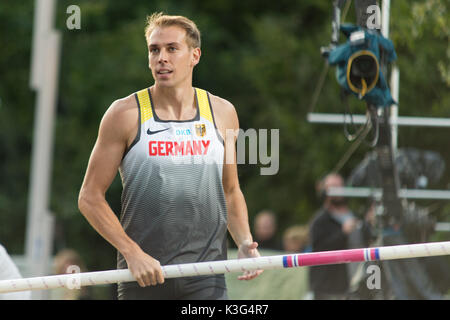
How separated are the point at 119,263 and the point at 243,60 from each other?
1295cm

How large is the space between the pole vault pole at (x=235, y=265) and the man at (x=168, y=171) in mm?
144

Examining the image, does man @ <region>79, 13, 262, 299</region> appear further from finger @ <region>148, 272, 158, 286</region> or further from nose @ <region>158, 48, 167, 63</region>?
finger @ <region>148, 272, 158, 286</region>

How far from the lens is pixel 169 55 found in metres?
4.59

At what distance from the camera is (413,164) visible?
317 inches

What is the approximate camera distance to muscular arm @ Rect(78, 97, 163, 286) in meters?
4.37

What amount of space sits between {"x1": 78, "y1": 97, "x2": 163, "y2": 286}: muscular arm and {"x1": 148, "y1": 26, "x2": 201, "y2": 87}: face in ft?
0.65

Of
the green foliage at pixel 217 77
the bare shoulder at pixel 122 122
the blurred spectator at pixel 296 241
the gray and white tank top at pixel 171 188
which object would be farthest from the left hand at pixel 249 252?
the green foliage at pixel 217 77

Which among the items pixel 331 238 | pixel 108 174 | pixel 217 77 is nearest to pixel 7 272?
pixel 108 174

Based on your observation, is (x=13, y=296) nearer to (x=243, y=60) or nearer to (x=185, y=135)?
(x=185, y=135)

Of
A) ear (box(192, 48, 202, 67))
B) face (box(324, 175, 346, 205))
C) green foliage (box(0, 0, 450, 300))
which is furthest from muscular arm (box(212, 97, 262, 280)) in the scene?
green foliage (box(0, 0, 450, 300))

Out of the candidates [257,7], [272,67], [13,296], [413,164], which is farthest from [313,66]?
[13,296]

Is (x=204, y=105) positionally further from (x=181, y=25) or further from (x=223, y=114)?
(x=181, y=25)

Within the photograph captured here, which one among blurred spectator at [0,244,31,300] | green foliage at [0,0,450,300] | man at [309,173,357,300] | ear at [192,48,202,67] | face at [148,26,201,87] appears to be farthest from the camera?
green foliage at [0,0,450,300]

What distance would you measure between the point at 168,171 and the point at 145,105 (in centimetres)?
32
